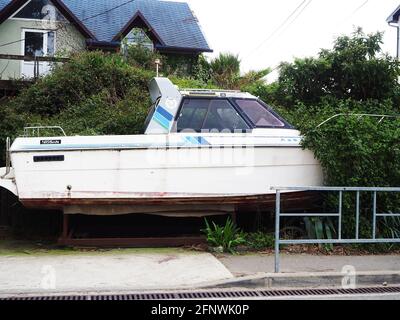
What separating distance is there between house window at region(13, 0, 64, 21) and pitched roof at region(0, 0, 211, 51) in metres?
0.99

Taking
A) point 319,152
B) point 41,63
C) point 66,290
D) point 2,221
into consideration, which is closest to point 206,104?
point 319,152

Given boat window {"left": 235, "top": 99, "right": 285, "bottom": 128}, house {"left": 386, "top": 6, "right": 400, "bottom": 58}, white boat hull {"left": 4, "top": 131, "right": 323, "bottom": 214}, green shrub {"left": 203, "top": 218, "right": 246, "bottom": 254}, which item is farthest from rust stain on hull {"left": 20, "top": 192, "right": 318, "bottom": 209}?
house {"left": 386, "top": 6, "right": 400, "bottom": 58}

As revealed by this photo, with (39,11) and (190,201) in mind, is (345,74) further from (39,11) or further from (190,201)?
(39,11)

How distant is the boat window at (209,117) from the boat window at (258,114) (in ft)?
0.61

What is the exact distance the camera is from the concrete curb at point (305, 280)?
20.6ft

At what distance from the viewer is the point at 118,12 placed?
938 inches

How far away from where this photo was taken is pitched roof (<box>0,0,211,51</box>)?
22.0 meters

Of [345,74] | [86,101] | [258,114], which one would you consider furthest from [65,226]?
[345,74]

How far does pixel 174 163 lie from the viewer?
26.7 feet

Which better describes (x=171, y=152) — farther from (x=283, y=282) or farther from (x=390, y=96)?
(x=390, y=96)

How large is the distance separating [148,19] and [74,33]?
4.19 metres

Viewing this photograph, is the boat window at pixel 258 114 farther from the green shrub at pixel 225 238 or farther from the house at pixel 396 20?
the house at pixel 396 20

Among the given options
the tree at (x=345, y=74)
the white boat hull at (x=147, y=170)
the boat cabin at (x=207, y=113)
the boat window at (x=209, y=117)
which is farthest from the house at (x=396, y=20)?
the white boat hull at (x=147, y=170)

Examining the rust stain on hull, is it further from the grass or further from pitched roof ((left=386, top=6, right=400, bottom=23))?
pitched roof ((left=386, top=6, right=400, bottom=23))
